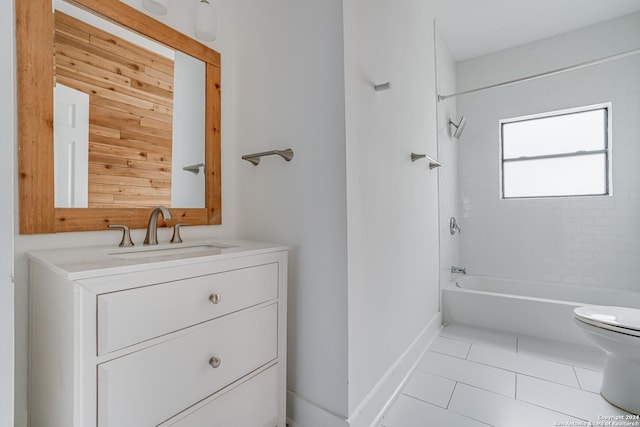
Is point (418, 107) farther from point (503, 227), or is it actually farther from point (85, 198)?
point (85, 198)

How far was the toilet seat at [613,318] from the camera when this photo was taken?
1361 millimetres

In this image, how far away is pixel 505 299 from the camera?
7.53 feet

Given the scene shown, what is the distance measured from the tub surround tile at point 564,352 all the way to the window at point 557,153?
4.58 feet

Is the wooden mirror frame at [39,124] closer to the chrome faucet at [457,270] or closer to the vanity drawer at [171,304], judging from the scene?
the vanity drawer at [171,304]

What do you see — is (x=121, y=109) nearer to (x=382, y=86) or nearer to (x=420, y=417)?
(x=382, y=86)

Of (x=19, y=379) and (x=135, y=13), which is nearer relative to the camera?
(x=19, y=379)

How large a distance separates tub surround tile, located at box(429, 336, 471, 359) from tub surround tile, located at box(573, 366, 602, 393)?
58 cm

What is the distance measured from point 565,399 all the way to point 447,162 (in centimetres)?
194

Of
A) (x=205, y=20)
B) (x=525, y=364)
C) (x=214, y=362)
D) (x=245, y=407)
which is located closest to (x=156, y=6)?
(x=205, y=20)

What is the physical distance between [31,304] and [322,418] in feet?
3.78

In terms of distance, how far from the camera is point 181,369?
0.88 m

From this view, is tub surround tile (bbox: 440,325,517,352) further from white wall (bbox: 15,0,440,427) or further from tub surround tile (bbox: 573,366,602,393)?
white wall (bbox: 15,0,440,427)

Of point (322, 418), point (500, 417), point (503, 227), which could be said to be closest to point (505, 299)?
point (503, 227)

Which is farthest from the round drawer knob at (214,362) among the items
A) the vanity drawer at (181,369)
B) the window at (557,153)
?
the window at (557,153)
